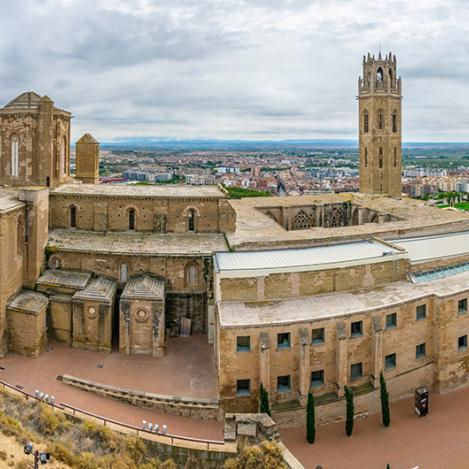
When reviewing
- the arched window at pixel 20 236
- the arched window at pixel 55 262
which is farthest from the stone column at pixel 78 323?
the arched window at pixel 20 236

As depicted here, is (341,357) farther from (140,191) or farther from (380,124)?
(380,124)

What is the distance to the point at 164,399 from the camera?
2619 cm

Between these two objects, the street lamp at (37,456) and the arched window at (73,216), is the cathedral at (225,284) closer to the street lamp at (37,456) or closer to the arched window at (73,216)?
the arched window at (73,216)

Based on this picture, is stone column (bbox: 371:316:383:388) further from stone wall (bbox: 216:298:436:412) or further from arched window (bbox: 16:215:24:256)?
arched window (bbox: 16:215:24:256)

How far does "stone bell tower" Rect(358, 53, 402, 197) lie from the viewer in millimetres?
61281

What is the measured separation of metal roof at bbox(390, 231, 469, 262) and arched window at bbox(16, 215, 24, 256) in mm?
24892

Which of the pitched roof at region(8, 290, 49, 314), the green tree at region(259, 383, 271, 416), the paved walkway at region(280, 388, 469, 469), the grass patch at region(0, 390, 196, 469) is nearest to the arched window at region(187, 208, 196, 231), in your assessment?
the pitched roof at region(8, 290, 49, 314)

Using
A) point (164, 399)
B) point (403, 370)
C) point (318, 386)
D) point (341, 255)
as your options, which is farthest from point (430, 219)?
point (164, 399)

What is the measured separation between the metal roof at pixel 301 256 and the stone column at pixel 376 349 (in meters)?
4.91

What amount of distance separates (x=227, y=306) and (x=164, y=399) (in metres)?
5.98

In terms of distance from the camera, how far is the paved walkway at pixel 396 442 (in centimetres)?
2375

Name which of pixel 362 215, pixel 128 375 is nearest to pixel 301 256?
pixel 128 375

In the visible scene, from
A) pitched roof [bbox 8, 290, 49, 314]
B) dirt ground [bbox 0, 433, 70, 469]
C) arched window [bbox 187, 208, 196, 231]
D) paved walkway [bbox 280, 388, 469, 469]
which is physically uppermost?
arched window [bbox 187, 208, 196, 231]

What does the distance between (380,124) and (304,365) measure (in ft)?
142
